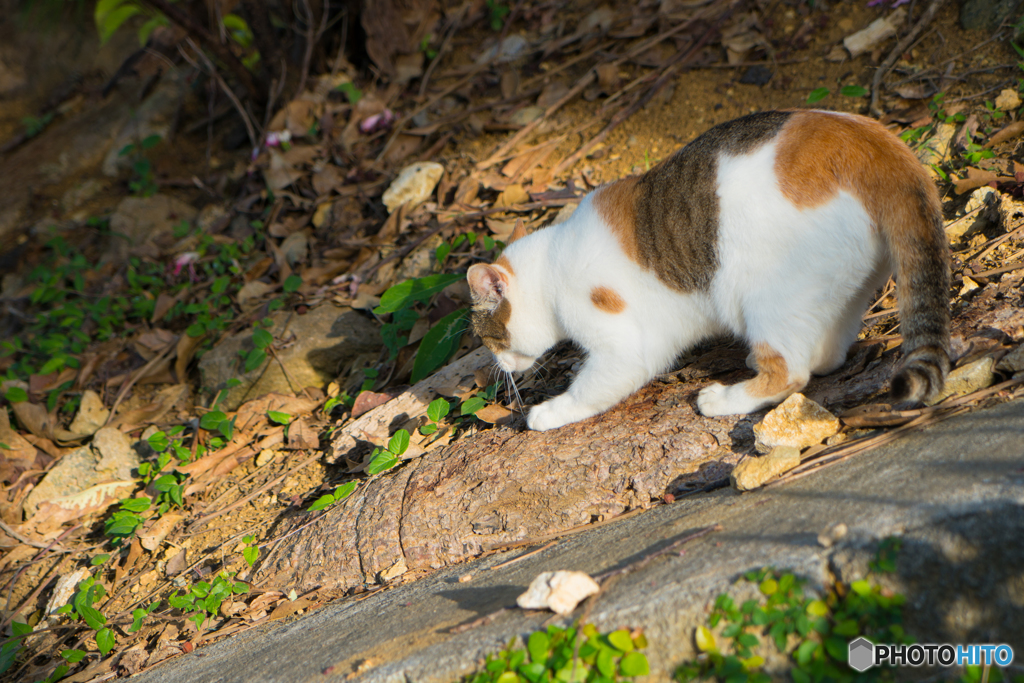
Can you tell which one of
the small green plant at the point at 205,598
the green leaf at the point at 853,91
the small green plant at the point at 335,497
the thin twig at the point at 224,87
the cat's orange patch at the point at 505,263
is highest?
the thin twig at the point at 224,87

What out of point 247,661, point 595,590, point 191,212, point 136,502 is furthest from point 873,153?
point 191,212

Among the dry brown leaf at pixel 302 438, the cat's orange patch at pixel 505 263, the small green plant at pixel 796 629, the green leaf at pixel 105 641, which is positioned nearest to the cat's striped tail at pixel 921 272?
the small green plant at pixel 796 629

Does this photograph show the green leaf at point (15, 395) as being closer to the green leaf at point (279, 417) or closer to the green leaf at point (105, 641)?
the green leaf at point (279, 417)

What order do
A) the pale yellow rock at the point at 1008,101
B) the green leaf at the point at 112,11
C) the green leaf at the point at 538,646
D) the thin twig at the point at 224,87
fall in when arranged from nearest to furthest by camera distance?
the green leaf at the point at 538,646, the pale yellow rock at the point at 1008,101, the green leaf at the point at 112,11, the thin twig at the point at 224,87

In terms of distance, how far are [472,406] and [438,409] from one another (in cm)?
16

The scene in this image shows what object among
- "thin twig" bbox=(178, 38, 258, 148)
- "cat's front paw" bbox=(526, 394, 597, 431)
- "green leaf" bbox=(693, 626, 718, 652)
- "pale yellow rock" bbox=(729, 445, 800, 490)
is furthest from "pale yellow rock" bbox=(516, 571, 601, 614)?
"thin twig" bbox=(178, 38, 258, 148)

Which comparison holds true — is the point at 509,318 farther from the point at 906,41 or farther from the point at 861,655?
the point at 906,41

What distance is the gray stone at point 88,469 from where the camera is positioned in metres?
3.81

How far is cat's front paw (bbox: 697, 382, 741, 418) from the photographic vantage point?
2504 millimetres

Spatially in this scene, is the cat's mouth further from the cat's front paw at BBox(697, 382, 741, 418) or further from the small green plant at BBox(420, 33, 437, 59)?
the small green plant at BBox(420, 33, 437, 59)

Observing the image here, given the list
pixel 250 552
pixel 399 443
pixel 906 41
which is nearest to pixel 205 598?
pixel 250 552

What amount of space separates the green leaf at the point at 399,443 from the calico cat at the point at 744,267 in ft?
1.81

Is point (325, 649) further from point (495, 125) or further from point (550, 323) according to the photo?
point (495, 125)

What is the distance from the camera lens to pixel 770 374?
2.49 meters
